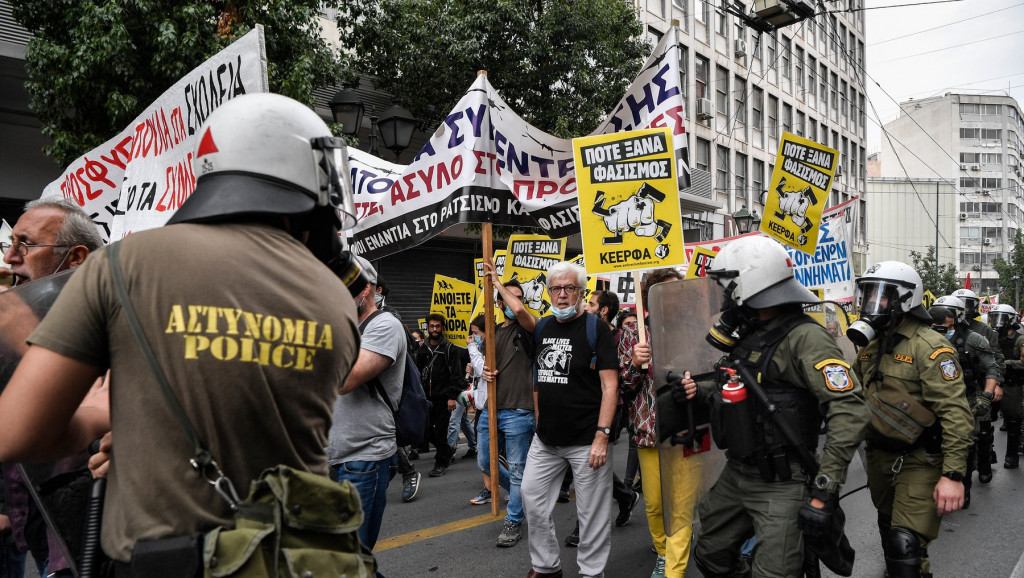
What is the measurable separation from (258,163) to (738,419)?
8.14 feet

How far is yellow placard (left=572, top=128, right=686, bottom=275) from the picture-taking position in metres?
5.31

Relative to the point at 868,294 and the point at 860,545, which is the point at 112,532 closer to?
the point at 868,294

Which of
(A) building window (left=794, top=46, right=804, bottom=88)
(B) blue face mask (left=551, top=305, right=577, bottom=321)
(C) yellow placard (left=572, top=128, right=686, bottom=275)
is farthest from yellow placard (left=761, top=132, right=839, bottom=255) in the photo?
(A) building window (left=794, top=46, right=804, bottom=88)

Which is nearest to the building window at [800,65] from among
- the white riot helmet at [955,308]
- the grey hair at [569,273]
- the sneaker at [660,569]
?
the white riot helmet at [955,308]

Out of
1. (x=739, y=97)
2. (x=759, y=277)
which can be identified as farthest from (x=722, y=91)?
(x=759, y=277)

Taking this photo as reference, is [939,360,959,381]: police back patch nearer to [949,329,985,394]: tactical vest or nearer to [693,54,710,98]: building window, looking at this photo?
[949,329,985,394]: tactical vest

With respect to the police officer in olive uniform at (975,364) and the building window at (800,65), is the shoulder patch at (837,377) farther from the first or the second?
the building window at (800,65)

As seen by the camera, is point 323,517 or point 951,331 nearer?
point 323,517

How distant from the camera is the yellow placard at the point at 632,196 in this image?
531 cm

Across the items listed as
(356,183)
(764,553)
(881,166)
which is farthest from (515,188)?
(881,166)

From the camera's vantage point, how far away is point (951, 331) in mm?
8344

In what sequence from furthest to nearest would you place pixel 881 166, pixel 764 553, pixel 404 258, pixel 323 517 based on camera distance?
pixel 881 166 < pixel 404 258 < pixel 764 553 < pixel 323 517

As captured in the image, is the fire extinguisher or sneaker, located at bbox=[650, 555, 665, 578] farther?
sneaker, located at bbox=[650, 555, 665, 578]

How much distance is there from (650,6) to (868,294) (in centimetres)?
2340
